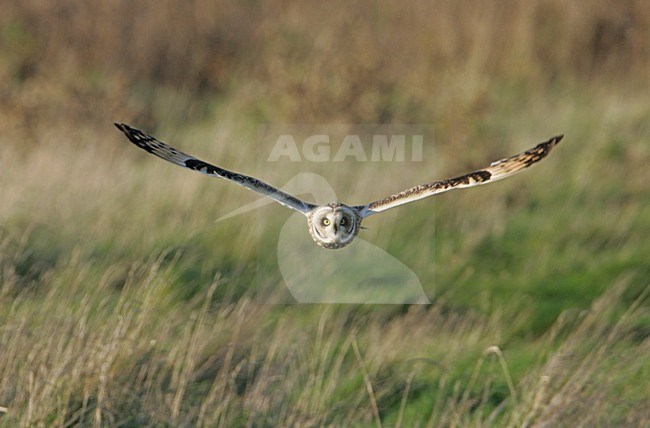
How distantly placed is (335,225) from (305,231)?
4.40m

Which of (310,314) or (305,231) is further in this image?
(305,231)

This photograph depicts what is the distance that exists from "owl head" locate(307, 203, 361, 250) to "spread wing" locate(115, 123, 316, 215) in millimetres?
124

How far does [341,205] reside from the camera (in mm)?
6531

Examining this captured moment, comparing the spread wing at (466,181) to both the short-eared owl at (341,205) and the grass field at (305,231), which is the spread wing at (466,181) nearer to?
the short-eared owl at (341,205)

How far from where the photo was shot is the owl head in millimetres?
6375

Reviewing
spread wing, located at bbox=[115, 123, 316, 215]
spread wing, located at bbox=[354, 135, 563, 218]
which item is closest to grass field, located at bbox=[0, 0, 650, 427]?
spread wing, located at bbox=[115, 123, 316, 215]

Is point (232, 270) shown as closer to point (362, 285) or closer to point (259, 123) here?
point (362, 285)

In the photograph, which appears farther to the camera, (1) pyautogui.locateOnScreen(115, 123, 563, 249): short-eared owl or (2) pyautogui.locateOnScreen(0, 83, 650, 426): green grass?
(2) pyautogui.locateOnScreen(0, 83, 650, 426): green grass

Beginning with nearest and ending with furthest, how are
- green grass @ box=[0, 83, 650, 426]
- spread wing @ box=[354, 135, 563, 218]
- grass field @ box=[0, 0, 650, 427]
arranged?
spread wing @ box=[354, 135, 563, 218] → green grass @ box=[0, 83, 650, 426] → grass field @ box=[0, 0, 650, 427]

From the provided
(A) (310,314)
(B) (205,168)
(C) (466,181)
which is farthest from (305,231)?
(C) (466,181)

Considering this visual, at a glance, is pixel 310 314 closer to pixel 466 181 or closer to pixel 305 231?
pixel 305 231

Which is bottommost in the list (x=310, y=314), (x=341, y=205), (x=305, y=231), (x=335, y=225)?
(x=310, y=314)

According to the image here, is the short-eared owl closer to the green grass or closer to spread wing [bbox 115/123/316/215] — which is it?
spread wing [bbox 115/123/316/215]

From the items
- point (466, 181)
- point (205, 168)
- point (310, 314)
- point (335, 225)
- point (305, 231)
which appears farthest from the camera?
point (305, 231)
